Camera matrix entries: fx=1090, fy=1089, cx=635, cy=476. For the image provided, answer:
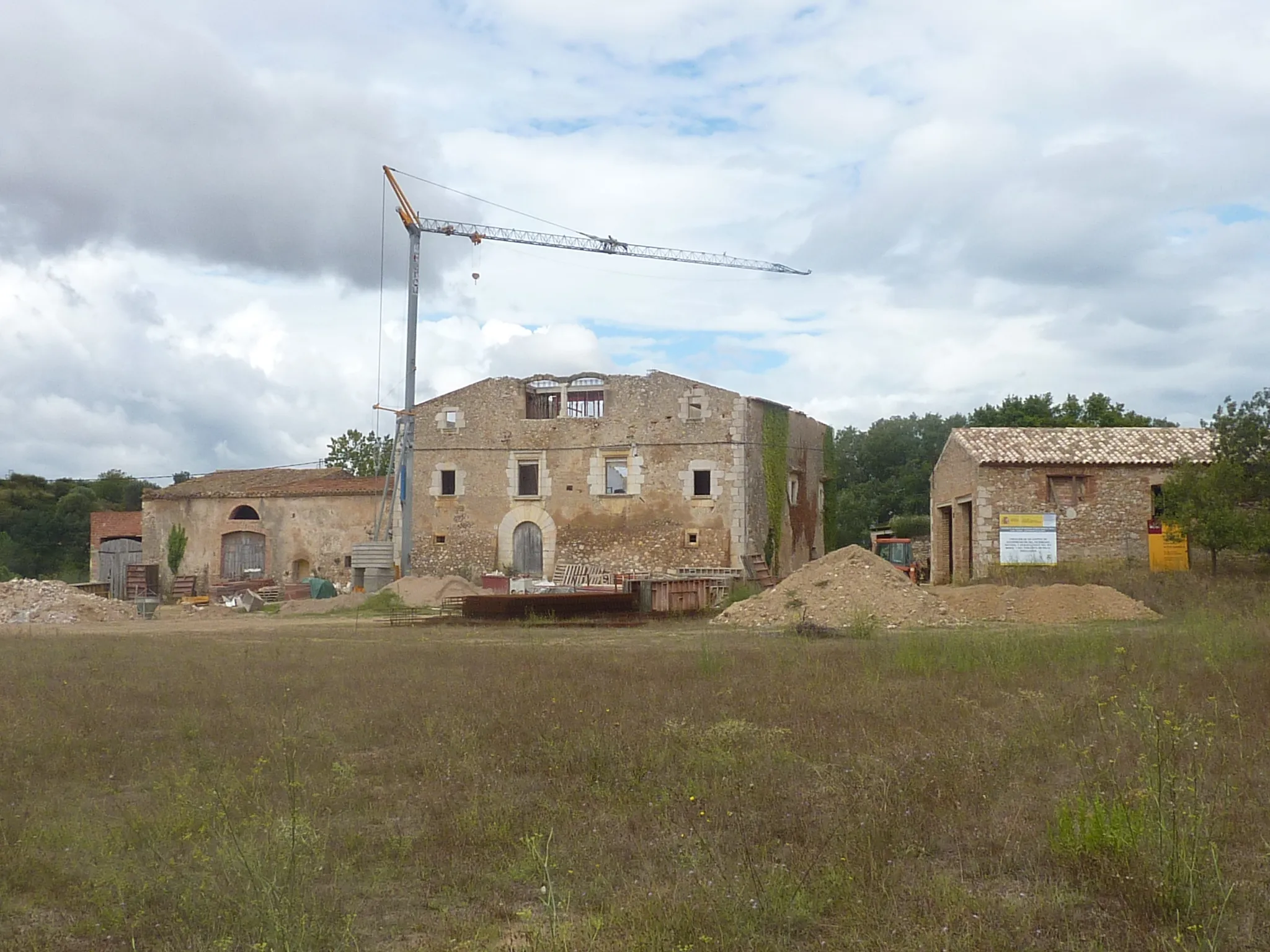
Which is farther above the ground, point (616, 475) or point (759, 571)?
point (616, 475)

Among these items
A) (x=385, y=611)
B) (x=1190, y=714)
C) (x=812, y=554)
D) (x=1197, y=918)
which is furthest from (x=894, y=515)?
(x=1197, y=918)

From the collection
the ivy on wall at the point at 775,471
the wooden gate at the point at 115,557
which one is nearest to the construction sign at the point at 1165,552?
the ivy on wall at the point at 775,471

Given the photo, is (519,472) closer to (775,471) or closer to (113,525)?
(775,471)

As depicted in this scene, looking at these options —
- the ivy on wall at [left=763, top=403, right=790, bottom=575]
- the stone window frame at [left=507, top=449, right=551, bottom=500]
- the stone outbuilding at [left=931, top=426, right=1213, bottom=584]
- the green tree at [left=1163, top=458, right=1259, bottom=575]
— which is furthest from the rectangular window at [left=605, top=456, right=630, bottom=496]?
the green tree at [left=1163, top=458, right=1259, bottom=575]

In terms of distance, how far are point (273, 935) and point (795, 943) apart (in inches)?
78.5

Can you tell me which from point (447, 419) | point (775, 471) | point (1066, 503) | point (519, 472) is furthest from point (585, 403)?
point (1066, 503)

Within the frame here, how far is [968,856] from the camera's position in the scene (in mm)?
5289

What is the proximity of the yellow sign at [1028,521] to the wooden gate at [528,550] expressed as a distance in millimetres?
12952

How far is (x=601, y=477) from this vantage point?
103 ft

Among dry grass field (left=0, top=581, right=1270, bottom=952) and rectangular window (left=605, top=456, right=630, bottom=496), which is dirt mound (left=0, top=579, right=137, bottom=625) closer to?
rectangular window (left=605, top=456, right=630, bottom=496)

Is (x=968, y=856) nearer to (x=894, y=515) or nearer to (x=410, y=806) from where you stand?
(x=410, y=806)

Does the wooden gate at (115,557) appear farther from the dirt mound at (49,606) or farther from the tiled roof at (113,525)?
the dirt mound at (49,606)

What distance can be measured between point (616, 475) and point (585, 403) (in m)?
2.55

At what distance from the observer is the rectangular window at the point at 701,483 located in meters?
30.7
